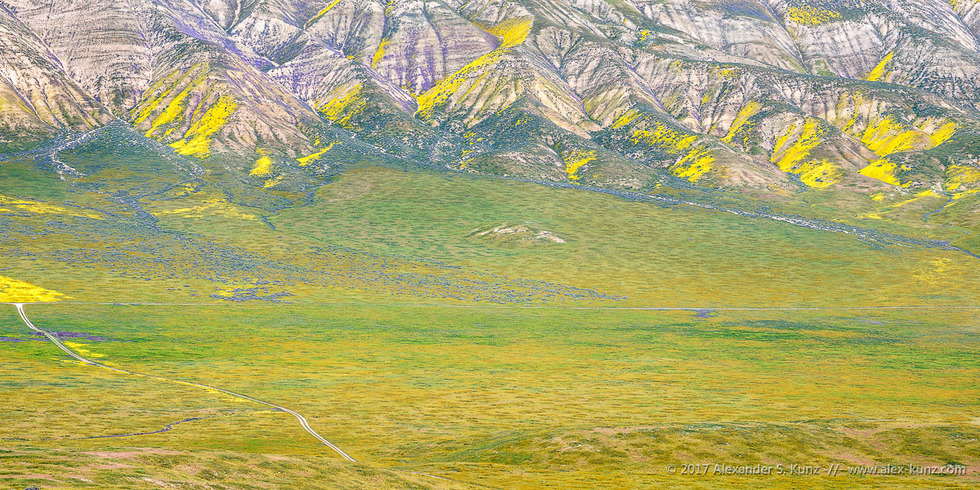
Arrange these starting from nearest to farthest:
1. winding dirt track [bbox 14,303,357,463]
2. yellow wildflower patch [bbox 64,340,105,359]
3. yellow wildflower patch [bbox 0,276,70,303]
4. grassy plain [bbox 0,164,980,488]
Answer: grassy plain [bbox 0,164,980,488]
winding dirt track [bbox 14,303,357,463]
yellow wildflower patch [bbox 64,340,105,359]
yellow wildflower patch [bbox 0,276,70,303]

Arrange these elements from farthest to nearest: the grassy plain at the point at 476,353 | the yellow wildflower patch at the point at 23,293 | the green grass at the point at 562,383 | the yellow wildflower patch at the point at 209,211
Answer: the yellow wildflower patch at the point at 209,211, the yellow wildflower patch at the point at 23,293, the green grass at the point at 562,383, the grassy plain at the point at 476,353

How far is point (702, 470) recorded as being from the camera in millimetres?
36250

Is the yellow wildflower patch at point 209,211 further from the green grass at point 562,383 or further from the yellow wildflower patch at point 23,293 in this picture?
the green grass at point 562,383

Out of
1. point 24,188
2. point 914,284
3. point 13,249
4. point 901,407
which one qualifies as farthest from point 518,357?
point 24,188

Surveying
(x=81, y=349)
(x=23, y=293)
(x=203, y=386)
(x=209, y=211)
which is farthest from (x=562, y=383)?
(x=209, y=211)

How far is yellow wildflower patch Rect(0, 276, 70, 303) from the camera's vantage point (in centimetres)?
9731

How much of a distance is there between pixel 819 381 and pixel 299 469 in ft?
177

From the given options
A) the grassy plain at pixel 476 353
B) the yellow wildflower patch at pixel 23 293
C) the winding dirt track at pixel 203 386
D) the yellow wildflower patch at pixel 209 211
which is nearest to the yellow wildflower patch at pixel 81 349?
the winding dirt track at pixel 203 386

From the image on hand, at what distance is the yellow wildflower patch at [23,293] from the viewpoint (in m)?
97.3

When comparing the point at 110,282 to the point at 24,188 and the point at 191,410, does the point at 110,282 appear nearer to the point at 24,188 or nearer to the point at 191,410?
the point at 191,410

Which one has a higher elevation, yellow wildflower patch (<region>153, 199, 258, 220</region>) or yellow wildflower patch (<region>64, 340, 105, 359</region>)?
yellow wildflower patch (<region>64, 340, 105, 359</region>)

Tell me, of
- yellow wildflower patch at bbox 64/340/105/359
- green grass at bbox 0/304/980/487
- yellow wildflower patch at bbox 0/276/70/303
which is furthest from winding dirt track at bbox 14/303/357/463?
yellow wildflower patch at bbox 0/276/70/303

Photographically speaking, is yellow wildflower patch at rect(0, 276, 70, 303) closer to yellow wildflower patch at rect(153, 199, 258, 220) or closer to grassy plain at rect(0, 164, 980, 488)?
grassy plain at rect(0, 164, 980, 488)

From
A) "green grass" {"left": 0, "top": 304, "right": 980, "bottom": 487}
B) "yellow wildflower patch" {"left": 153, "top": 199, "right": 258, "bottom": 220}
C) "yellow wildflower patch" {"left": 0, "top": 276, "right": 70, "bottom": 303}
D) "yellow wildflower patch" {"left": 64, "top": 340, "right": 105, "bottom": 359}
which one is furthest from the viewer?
"yellow wildflower patch" {"left": 153, "top": 199, "right": 258, "bottom": 220}
